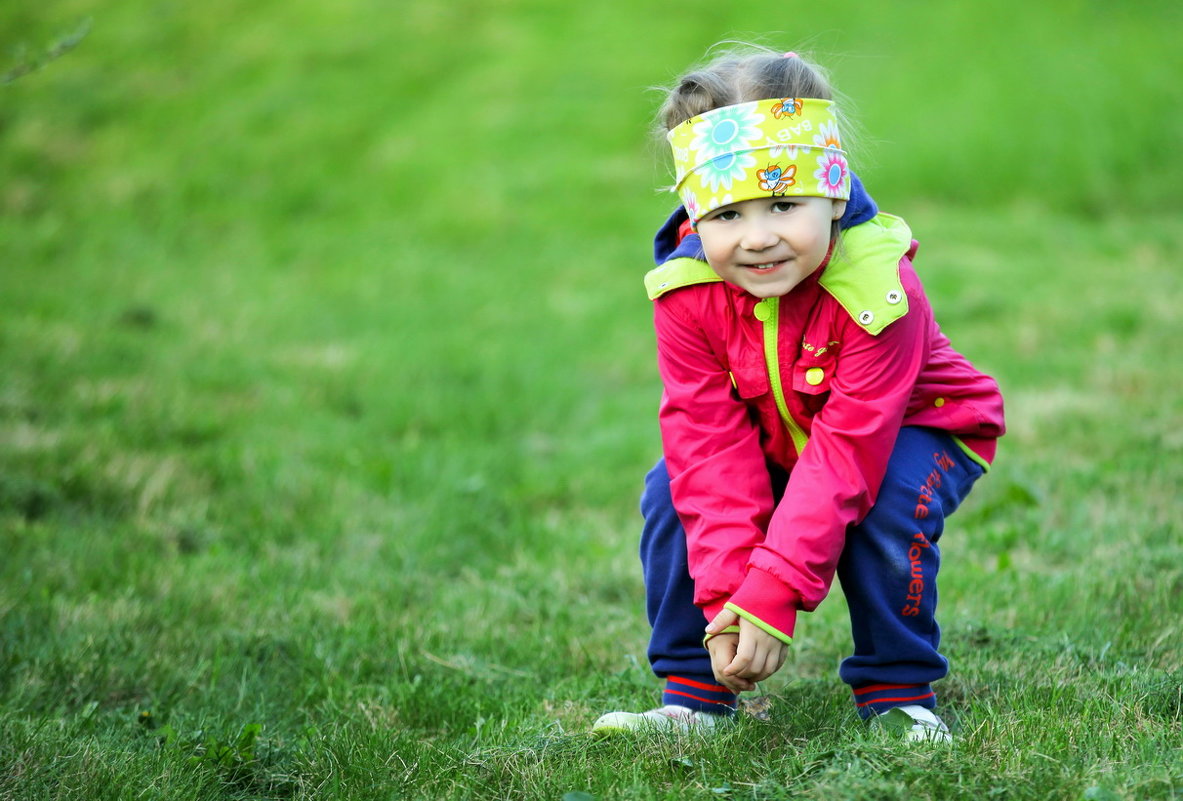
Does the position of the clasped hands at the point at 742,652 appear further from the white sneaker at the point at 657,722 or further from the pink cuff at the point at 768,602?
the white sneaker at the point at 657,722

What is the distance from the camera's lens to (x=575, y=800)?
2.39 m

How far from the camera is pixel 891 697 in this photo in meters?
2.79

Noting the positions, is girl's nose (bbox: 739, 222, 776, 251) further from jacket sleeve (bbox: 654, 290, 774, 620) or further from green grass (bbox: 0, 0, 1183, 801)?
green grass (bbox: 0, 0, 1183, 801)

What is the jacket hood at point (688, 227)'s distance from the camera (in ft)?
9.30

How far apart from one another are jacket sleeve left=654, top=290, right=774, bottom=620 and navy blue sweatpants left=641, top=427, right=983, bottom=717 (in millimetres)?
124

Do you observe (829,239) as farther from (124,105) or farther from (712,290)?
(124,105)

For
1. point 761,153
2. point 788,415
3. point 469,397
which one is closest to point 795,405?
point 788,415

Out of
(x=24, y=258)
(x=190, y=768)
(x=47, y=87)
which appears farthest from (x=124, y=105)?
(x=190, y=768)

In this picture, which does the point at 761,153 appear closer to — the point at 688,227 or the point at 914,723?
the point at 688,227

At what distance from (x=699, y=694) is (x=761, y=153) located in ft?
4.42

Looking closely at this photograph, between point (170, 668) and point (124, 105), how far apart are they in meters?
11.9

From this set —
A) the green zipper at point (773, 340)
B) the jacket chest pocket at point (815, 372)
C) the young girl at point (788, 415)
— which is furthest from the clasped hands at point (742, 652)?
the jacket chest pocket at point (815, 372)

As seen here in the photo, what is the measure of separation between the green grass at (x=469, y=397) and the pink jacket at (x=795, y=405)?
38cm

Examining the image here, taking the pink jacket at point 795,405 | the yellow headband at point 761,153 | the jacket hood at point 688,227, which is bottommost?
the pink jacket at point 795,405
